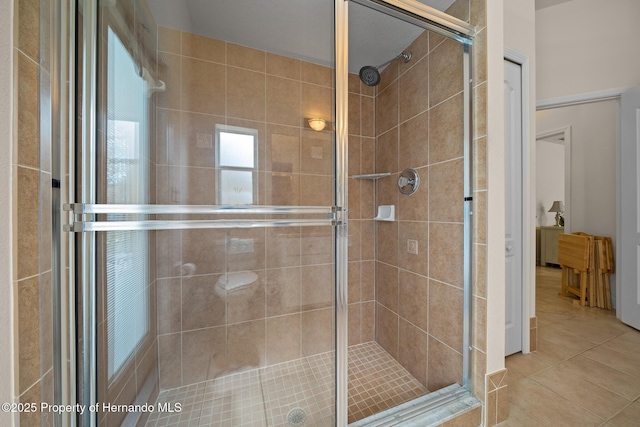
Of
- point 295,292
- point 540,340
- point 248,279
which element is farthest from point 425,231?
point 540,340

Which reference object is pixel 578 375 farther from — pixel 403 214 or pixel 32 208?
pixel 32 208

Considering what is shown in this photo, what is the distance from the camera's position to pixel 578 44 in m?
2.13

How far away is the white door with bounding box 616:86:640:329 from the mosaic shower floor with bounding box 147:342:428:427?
2.31m

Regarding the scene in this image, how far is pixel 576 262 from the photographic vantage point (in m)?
2.45

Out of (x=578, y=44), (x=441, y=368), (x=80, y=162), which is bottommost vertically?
(x=441, y=368)

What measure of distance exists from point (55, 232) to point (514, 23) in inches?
111

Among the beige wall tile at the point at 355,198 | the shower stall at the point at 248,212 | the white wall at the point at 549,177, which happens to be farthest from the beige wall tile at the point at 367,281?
the white wall at the point at 549,177

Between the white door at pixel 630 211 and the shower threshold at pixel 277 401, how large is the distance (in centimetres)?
222

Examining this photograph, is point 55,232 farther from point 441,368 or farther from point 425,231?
point 441,368

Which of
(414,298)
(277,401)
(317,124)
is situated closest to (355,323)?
(414,298)

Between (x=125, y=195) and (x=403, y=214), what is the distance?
1600 mm

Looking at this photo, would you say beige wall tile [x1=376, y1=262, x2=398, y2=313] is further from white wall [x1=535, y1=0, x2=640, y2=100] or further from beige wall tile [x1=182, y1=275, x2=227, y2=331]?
white wall [x1=535, y1=0, x2=640, y2=100]

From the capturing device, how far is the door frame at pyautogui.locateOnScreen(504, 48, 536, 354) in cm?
161

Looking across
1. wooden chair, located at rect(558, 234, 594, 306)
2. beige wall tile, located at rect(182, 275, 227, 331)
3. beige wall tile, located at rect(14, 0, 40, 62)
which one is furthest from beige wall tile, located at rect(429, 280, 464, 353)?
wooden chair, located at rect(558, 234, 594, 306)
